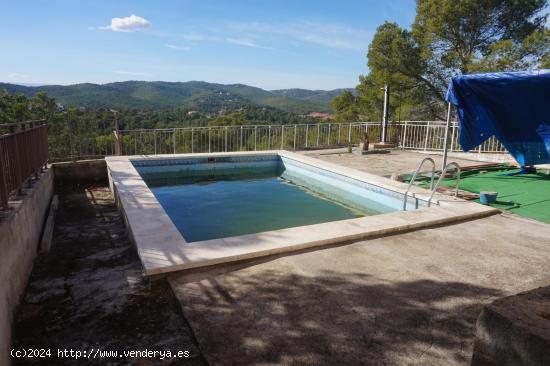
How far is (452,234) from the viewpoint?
4.37 m

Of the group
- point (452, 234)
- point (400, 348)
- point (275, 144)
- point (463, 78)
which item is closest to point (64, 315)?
point (400, 348)

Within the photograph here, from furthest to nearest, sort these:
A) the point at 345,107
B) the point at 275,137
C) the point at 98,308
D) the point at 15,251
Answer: the point at 345,107 → the point at 275,137 → the point at 15,251 → the point at 98,308

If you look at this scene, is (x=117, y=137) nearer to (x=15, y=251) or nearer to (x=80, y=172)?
(x=80, y=172)

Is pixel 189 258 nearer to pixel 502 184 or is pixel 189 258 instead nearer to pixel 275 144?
pixel 502 184

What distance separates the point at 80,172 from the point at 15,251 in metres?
5.41

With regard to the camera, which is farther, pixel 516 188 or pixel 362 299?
pixel 516 188

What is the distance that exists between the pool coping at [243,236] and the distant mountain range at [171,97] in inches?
1601

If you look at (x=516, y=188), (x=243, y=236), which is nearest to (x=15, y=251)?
(x=243, y=236)

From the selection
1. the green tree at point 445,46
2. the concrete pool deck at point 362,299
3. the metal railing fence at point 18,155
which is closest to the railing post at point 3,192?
the metal railing fence at point 18,155

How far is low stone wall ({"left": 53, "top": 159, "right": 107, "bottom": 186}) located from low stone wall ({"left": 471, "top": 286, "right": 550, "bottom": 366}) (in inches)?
321

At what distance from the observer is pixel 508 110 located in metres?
6.22

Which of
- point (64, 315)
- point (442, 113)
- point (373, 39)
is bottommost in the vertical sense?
point (64, 315)

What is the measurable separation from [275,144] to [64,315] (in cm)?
1014

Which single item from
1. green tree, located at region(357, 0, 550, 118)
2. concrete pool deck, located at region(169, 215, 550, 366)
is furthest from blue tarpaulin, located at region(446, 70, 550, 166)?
green tree, located at region(357, 0, 550, 118)
